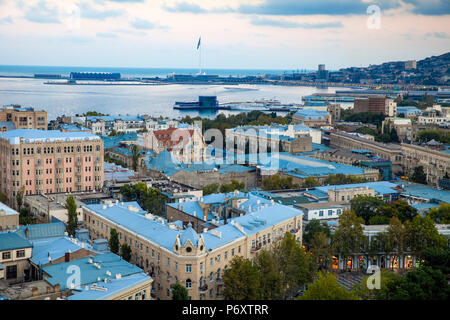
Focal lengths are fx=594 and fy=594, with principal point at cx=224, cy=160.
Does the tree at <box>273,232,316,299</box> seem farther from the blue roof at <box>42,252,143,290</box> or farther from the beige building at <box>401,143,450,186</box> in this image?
the beige building at <box>401,143,450,186</box>

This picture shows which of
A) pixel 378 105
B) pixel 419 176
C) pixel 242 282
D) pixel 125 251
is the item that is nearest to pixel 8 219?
pixel 125 251

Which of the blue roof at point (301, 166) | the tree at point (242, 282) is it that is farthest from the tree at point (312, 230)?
the blue roof at point (301, 166)

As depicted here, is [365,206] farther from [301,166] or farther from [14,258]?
[14,258]

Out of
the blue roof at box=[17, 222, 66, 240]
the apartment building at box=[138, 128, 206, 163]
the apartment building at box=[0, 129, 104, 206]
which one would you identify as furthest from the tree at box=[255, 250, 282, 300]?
the apartment building at box=[138, 128, 206, 163]
